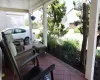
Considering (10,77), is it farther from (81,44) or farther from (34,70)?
(81,44)

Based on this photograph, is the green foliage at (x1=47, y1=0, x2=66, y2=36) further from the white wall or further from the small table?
the white wall

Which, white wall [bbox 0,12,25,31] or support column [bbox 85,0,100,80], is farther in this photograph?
white wall [bbox 0,12,25,31]

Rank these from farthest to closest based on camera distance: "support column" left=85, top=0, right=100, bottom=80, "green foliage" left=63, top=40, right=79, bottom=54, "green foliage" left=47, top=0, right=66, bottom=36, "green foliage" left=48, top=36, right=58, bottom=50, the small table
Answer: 1. "green foliage" left=48, top=36, right=58, bottom=50
2. "green foliage" left=47, top=0, right=66, bottom=36
3. the small table
4. "green foliage" left=63, top=40, right=79, bottom=54
5. "support column" left=85, top=0, right=100, bottom=80

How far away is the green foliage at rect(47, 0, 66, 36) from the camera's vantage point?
14.6 feet

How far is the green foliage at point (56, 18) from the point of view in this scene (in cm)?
445

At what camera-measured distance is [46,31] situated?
4.91m

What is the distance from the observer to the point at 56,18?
15.7 ft

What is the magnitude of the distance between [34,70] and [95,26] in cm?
148

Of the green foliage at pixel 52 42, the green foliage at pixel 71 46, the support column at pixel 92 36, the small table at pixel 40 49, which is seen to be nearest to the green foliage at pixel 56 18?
the green foliage at pixel 52 42

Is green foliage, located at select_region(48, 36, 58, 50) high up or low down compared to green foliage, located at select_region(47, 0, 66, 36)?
down

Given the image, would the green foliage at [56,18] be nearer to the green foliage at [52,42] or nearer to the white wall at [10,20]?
the green foliage at [52,42]

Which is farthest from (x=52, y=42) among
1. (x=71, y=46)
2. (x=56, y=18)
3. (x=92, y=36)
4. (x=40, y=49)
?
(x=92, y=36)

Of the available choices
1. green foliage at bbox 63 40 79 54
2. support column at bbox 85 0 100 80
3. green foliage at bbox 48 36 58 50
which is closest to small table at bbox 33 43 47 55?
green foliage at bbox 48 36 58 50

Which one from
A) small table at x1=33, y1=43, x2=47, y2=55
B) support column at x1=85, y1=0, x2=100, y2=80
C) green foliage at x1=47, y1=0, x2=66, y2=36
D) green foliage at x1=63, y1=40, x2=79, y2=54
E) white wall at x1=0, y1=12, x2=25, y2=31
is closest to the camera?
support column at x1=85, y1=0, x2=100, y2=80
